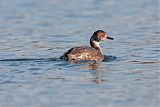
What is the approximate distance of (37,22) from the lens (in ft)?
80.3

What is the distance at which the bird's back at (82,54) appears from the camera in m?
16.9

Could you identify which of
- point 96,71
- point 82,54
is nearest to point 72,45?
point 82,54

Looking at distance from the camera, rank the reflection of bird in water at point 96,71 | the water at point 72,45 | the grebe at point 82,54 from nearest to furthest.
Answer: the water at point 72,45 < the reflection of bird in water at point 96,71 < the grebe at point 82,54

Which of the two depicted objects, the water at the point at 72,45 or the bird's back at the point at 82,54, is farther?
the bird's back at the point at 82,54

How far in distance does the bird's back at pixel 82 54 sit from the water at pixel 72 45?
289 mm

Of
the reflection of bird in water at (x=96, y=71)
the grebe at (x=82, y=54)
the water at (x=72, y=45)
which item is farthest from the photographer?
the grebe at (x=82, y=54)

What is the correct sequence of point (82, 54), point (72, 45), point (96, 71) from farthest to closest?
1. point (72, 45)
2. point (82, 54)
3. point (96, 71)

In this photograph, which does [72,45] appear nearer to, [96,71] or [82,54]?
[82,54]

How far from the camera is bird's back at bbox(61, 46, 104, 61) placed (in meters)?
16.9

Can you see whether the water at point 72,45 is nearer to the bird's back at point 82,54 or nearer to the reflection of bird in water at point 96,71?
the reflection of bird in water at point 96,71

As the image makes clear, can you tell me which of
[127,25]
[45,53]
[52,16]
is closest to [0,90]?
[45,53]

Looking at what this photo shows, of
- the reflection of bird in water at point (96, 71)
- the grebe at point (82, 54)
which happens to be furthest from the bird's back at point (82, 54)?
the reflection of bird in water at point (96, 71)

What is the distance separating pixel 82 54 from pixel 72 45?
302 cm

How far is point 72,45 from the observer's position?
20109 millimetres
